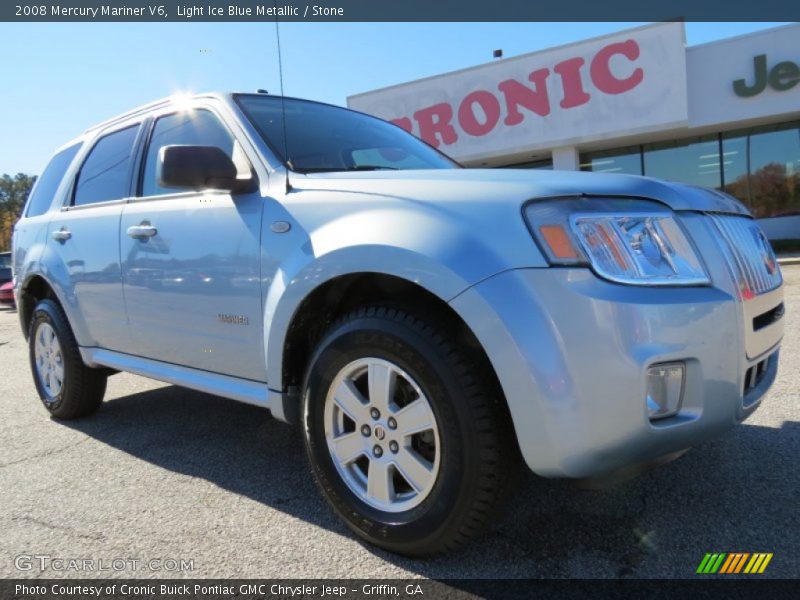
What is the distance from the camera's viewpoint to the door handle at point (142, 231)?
9.74ft

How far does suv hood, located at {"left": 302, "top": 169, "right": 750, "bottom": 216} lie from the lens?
1.86m

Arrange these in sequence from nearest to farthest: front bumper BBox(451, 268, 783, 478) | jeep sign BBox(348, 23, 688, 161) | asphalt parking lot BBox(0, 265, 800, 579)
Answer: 1. front bumper BBox(451, 268, 783, 478)
2. asphalt parking lot BBox(0, 265, 800, 579)
3. jeep sign BBox(348, 23, 688, 161)

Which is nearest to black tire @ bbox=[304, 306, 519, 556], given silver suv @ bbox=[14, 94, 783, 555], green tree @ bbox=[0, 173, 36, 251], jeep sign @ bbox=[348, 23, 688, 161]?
silver suv @ bbox=[14, 94, 783, 555]

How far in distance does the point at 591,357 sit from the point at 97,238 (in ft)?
9.62

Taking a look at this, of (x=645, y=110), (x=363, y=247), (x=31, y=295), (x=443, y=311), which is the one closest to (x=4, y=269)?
(x=31, y=295)

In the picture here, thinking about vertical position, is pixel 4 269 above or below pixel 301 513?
above

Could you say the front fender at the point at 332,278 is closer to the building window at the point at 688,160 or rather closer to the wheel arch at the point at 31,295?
the wheel arch at the point at 31,295

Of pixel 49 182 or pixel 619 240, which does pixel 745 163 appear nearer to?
pixel 49 182

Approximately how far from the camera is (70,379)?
3807mm

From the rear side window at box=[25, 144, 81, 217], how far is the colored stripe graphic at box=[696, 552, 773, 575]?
434 centimetres

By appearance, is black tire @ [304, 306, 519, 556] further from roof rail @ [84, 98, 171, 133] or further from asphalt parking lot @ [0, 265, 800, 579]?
roof rail @ [84, 98, 171, 133]

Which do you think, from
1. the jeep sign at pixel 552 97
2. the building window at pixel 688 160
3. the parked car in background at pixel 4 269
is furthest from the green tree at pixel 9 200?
the building window at pixel 688 160

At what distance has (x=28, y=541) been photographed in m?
2.32

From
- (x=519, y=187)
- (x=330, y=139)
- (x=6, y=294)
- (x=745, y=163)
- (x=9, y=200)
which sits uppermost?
(x=9, y=200)
